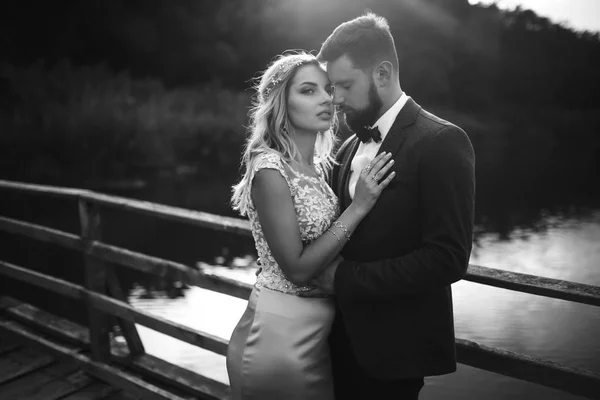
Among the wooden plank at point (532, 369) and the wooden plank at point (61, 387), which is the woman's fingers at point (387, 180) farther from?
the wooden plank at point (61, 387)

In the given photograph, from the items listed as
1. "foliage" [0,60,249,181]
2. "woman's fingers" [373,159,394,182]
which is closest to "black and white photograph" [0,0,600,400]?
"woman's fingers" [373,159,394,182]

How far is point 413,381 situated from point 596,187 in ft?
140

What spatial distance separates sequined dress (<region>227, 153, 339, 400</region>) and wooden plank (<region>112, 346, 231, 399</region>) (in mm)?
877

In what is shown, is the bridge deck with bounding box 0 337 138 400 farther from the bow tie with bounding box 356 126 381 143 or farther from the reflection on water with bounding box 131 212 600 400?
the reflection on water with bounding box 131 212 600 400

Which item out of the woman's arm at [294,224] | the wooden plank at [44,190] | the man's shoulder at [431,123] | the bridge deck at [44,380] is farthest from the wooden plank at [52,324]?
the man's shoulder at [431,123]

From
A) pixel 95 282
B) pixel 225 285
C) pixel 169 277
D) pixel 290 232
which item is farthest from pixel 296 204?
pixel 95 282

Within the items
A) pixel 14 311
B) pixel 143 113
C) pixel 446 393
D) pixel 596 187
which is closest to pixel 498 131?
pixel 596 187

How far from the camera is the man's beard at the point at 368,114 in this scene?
1.82 metres

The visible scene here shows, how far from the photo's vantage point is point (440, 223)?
1572mm

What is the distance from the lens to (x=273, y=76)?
2.10m

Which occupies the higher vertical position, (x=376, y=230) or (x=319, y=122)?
(x=319, y=122)

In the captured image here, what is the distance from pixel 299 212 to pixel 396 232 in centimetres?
40

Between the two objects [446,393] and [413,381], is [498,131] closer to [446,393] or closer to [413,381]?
[446,393]

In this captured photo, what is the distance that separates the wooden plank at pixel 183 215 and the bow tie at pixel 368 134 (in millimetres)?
696
